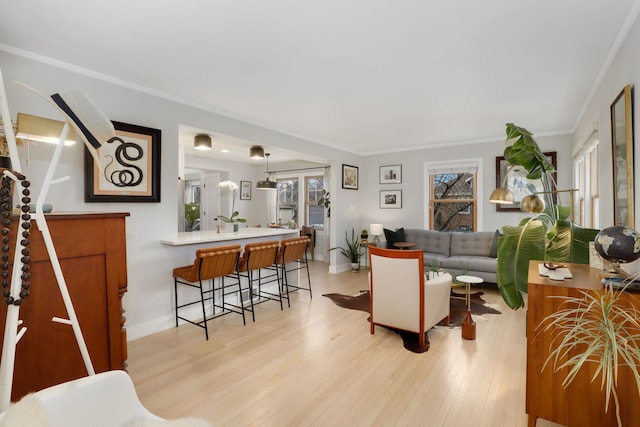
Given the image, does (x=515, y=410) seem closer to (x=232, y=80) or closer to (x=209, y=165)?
(x=232, y=80)

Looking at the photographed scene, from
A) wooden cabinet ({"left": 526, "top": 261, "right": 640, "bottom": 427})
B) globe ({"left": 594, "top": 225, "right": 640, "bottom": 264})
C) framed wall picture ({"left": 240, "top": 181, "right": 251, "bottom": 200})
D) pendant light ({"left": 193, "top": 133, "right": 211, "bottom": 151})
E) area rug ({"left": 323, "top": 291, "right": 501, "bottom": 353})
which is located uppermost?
pendant light ({"left": 193, "top": 133, "right": 211, "bottom": 151})

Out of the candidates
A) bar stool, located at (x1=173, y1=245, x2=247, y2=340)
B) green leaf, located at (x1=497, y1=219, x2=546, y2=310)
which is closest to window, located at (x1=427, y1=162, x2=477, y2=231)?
green leaf, located at (x1=497, y1=219, x2=546, y2=310)

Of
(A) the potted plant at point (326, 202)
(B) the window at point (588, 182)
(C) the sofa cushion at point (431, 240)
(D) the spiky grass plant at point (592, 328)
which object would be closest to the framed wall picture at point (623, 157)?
(D) the spiky grass plant at point (592, 328)

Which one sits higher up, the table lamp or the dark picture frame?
the dark picture frame

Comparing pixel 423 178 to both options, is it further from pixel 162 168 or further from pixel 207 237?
pixel 162 168

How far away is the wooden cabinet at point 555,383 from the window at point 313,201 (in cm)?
631

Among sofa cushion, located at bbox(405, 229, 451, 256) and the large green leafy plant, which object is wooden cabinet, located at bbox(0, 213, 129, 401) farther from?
sofa cushion, located at bbox(405, 229, 451, 256)

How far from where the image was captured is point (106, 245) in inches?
73.4

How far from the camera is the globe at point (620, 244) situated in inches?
62.3

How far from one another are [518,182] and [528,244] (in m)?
3.57

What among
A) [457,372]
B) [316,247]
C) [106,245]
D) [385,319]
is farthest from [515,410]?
[316,247]

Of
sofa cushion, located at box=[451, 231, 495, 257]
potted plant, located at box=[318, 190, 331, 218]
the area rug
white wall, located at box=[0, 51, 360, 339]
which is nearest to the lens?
white wall, located at box=[0, 51, 360, 339]

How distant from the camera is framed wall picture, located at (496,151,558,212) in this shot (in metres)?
5.24

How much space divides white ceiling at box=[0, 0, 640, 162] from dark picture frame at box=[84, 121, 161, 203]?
50cm
